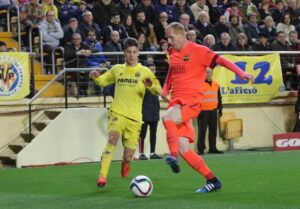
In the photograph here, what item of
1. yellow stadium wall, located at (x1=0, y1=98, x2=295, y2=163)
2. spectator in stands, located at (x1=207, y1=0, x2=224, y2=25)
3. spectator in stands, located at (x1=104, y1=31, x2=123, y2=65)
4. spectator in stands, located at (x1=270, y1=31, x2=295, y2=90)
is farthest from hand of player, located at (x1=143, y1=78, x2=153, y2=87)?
spectator in stands, located at (x1=207, y1=0, x2=224, y2=25)

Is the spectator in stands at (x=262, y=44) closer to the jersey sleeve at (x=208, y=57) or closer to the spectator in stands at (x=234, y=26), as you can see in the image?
the spectator in stands at (x=234, y=26)

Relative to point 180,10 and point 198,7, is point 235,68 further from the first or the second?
point 198,7

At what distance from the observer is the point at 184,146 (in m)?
11.6

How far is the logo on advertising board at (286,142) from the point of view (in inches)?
850

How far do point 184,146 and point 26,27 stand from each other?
432 inches

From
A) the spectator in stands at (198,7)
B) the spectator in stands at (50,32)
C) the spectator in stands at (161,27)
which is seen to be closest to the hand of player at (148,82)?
the spectator in stands at (50,32)

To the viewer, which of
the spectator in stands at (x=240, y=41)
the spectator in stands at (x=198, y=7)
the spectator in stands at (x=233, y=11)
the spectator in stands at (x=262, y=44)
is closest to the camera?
the spectator in stands at (x=240, y=41)

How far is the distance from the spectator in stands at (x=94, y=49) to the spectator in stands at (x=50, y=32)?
2.43 ft

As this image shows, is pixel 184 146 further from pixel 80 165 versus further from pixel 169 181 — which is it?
pixel 80 165

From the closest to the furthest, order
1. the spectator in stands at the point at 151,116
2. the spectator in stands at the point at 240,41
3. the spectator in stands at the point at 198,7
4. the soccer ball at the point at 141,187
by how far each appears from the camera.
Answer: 1. the soccer ball at the point at 141,187
2. the spectator in stands at the point at 151,116
3. the spectator in stands at the point at 240,41
4. the spectator in stands at the point at 198,7

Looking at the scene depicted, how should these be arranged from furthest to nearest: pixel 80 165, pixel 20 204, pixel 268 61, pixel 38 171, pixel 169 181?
1. pixel 268 61
2. pixel 80 165
3. pixel 38 171
4. pixel 169 181
5. pixel 20 204

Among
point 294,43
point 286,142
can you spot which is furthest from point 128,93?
point 294,43

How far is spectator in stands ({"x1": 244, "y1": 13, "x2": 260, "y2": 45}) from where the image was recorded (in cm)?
2584

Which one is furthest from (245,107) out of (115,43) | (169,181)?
(169,181)
